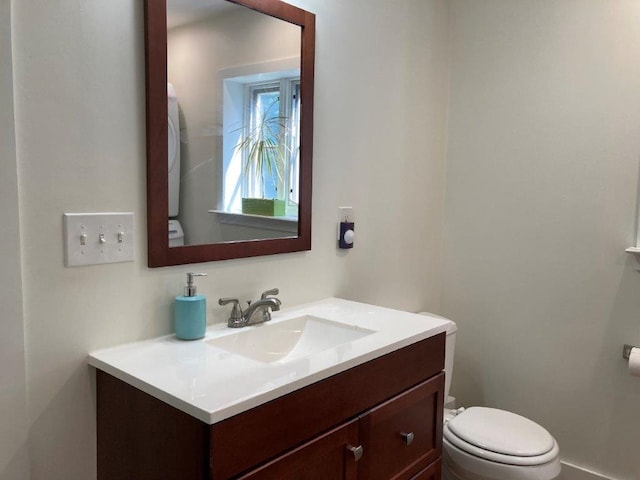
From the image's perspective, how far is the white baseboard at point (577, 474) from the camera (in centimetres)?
208

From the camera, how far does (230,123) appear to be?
151cm

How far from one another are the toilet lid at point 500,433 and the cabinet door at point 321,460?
710mm

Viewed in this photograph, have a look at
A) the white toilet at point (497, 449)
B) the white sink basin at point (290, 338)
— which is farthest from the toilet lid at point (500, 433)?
the white sink basin at point (290, 338)

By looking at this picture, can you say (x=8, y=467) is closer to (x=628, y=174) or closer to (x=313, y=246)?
(x=313, y=246)

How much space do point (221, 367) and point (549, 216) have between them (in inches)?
62.1

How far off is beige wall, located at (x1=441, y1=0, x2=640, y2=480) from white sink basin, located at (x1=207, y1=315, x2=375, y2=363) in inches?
41.9

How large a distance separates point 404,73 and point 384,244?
0.72 m

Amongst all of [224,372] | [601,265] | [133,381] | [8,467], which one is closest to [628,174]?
[601,265]

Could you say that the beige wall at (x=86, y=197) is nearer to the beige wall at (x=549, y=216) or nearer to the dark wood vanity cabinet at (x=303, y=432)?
the dark wood vanity cabinet at (x=303, y=432)

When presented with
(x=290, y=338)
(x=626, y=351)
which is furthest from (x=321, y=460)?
(x=626, y=351)

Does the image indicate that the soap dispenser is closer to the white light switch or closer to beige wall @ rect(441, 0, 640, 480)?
the white light switch

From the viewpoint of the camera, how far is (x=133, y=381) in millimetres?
1088

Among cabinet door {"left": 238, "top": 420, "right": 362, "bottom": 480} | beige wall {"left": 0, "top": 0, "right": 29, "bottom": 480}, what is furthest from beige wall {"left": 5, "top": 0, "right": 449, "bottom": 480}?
cabinet door {"left": 238, "top": 420, "right": 362, "bottom": 480}

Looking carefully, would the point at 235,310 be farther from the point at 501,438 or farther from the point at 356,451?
the point at 501,438
